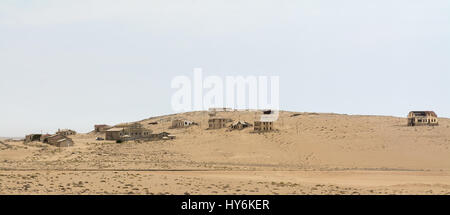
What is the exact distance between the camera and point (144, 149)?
202 feet

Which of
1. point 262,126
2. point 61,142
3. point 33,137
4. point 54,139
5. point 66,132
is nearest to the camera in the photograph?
point 61,142

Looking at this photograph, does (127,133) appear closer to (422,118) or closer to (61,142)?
(61,142)

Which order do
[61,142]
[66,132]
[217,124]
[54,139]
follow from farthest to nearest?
[66,132] < [217,124] < [54,139] < [61,142]

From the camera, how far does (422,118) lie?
71.2 meters

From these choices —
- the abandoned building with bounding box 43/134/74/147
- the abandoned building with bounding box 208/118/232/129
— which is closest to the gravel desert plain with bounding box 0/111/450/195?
the abandoned building with bounding box 43/134/74/147

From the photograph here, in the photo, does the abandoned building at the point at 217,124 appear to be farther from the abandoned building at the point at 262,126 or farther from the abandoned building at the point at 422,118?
the abandoned building at the point at 422,118

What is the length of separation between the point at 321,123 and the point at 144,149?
3412 cm

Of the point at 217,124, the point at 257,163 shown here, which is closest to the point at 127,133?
the point at 217,124

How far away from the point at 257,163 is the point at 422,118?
35.5m

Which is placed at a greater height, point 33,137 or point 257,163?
point 33,137

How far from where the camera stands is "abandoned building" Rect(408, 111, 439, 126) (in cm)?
7069

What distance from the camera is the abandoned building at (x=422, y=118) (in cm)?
7069
